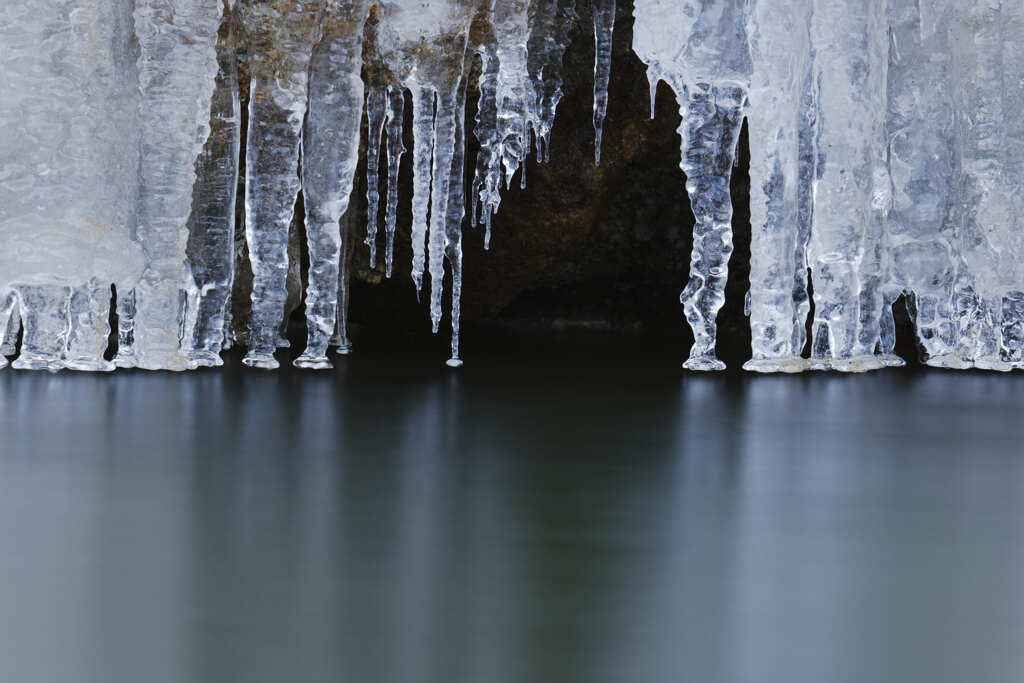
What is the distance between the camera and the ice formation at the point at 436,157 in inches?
148

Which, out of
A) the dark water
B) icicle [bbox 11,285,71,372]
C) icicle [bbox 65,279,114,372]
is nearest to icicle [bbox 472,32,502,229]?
icicle [bbox 65,279,114,372]

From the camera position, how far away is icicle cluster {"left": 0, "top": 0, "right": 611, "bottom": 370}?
3.71 metres

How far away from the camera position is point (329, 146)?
4.26m

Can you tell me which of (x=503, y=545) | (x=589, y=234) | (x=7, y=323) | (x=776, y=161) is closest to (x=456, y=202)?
(x=776, y=161)

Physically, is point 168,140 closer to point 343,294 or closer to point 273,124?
point 273,124

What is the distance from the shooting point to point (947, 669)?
1161 mm

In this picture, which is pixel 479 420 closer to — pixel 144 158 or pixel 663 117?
pixel 144 158

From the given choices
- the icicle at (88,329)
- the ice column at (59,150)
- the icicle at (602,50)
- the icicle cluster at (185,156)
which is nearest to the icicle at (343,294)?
the icicle cluster at (185,156)

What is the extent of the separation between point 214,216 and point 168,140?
350mm

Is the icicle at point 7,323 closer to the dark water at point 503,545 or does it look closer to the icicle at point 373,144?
the dark water at point 503,545

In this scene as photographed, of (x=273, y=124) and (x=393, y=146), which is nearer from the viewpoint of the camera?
(x=273, y=124)

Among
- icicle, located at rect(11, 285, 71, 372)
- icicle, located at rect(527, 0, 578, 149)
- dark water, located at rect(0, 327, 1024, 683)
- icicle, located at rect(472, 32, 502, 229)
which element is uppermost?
icicle, located at rect(527, 0, 578, 149)

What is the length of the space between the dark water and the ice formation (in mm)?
993

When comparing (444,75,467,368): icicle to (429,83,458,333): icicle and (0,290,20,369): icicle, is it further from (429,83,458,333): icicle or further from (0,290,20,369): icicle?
(0,290,20,369): icicle
